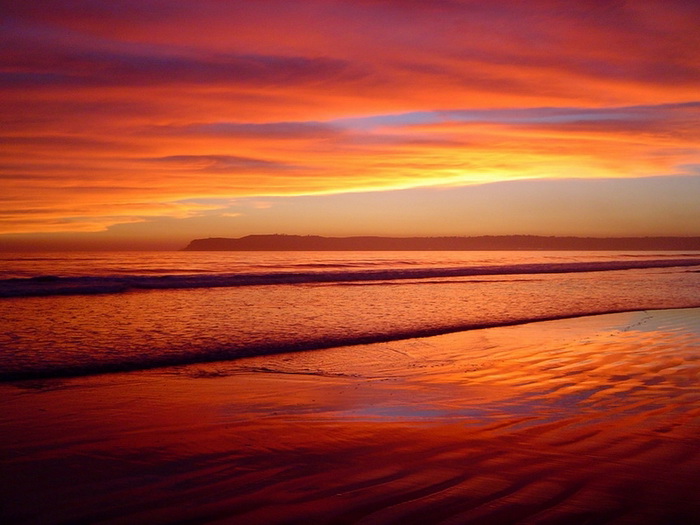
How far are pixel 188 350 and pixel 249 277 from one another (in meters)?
23.7

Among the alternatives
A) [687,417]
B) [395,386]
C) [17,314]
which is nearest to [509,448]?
[687,417]

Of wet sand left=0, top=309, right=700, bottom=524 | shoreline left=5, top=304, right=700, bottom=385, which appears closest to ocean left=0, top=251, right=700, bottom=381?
shoreline left=5, top=304, right=700, bottom=385

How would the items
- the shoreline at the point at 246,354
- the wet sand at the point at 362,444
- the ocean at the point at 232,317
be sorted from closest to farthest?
1. the wet sand at the point at 362,444
2. the shoreline at the point at 246,354
3. the ocean at the point at 232,317

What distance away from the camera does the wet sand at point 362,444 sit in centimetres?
367

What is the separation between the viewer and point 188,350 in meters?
10.1

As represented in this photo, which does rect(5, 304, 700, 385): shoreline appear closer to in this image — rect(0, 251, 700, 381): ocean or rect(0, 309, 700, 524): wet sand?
rect(0, 251, 700, 381): ocean

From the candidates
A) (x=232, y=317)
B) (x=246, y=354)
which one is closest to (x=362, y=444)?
(x=246, y=354)

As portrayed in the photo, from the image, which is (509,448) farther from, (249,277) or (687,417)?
(249,277)

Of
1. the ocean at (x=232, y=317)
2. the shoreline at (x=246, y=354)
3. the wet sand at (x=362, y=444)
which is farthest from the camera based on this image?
the ocean at (x=232, y=317)

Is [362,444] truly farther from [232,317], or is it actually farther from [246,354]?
[232,317]

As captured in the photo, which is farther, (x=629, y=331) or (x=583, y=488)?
(x=629, y=331)

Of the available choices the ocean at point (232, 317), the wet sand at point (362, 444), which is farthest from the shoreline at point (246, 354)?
the wet sand at point (362, 444)

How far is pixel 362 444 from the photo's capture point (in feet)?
16.3

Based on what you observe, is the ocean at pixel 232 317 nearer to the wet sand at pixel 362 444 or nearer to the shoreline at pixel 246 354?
the shoreline at pixel 246 354
